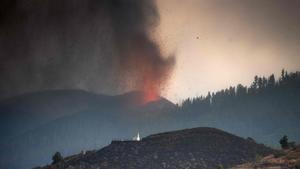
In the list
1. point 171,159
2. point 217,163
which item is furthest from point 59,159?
point 217,163

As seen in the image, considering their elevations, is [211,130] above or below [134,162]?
above

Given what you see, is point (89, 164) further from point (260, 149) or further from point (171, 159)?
point (260, 149)

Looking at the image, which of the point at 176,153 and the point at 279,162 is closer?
the point at 279,162

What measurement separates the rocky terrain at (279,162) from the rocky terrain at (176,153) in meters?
6.73

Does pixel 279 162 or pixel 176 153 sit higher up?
pixel 176 153

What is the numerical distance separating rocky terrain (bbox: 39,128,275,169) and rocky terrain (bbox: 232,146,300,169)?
6733 millimetres

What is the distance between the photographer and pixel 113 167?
85688 mm

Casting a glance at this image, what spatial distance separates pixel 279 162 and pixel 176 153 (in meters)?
25.0

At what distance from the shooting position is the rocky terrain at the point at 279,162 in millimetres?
73938

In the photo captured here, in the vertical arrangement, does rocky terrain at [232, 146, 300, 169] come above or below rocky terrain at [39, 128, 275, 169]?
below

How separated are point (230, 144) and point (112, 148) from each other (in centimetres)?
3082

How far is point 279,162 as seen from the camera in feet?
258

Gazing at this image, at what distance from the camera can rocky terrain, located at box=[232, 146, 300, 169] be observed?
243 feet

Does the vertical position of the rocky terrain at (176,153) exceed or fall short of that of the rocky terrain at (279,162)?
it exceeds it
